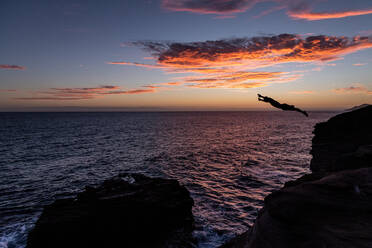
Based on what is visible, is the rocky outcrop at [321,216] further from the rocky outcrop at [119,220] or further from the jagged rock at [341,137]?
the jagged rock at [341,137]

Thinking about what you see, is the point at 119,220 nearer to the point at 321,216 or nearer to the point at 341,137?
the point at 321,216

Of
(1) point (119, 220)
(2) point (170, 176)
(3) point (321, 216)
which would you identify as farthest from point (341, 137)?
(1) point (119, 220)

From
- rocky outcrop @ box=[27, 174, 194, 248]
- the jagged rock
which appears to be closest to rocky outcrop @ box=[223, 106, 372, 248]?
rocky outcrop @ box=[27, 174, 194, 248]

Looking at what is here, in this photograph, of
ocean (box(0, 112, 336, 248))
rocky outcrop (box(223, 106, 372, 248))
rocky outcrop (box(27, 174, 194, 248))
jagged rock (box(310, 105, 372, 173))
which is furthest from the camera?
jagged rock (box(310, 105, 372, 173))

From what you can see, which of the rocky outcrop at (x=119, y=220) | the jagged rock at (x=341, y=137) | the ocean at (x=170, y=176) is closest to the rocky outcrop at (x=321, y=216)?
the ocean at (x=170, y=176)

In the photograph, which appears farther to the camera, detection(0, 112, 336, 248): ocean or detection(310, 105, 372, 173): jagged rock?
detection(310, 105, 372, 173): jagged rock

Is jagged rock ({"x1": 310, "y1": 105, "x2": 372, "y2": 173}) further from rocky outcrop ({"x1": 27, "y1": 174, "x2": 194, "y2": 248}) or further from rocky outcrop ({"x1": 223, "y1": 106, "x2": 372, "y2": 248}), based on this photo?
rocky outcrop ({"x1": 27, "y1": 174, "x2": 194, "y2": 248})

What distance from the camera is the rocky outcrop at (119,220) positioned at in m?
13.7

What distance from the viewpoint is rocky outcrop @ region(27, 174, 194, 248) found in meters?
13.7

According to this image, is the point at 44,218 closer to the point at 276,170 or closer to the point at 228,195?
the point at 228,195

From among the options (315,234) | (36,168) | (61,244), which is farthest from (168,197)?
(36,168)

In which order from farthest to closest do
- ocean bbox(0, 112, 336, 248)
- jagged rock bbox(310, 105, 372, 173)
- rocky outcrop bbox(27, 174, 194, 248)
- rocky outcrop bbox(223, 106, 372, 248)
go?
1. jagged rock bbox(310, 105, 372, 173)
2. ocean bbox(0, 112, 336, 248)
3. rocky outcrop bbox(27, 174, 194, 248)
4. rocky outcrop bbox(223, 106, 372, 248)

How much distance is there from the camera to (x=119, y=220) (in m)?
15.0

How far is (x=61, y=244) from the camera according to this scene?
44.3 feet
